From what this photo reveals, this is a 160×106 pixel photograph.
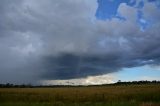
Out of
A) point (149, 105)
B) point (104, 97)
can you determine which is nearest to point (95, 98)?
point (104, 97)

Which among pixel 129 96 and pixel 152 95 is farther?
pixel 129 96

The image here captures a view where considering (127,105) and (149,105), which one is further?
(127,105)

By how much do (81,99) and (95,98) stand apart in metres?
2.08

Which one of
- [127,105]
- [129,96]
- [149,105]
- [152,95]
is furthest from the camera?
[129,96]

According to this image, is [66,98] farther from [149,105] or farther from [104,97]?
[149,105]

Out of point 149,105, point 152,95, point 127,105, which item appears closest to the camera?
point 149,105

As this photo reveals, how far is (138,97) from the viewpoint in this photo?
4506 centimetres

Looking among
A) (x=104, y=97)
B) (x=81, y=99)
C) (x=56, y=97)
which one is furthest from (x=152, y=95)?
(x=56, y=97)

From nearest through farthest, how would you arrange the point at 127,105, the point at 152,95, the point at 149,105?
the point at 149,105
the point at 127,105
the point at 152,95

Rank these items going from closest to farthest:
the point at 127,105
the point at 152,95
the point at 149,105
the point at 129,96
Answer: the point at 149,105 < the point at 127,105 < the point at 152,95 < the point at 129,96

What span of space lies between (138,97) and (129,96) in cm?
232

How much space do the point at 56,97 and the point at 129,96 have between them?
11.3 meters

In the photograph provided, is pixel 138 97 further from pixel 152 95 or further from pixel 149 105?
pixel 149 105

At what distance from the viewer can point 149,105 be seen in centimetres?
2527
